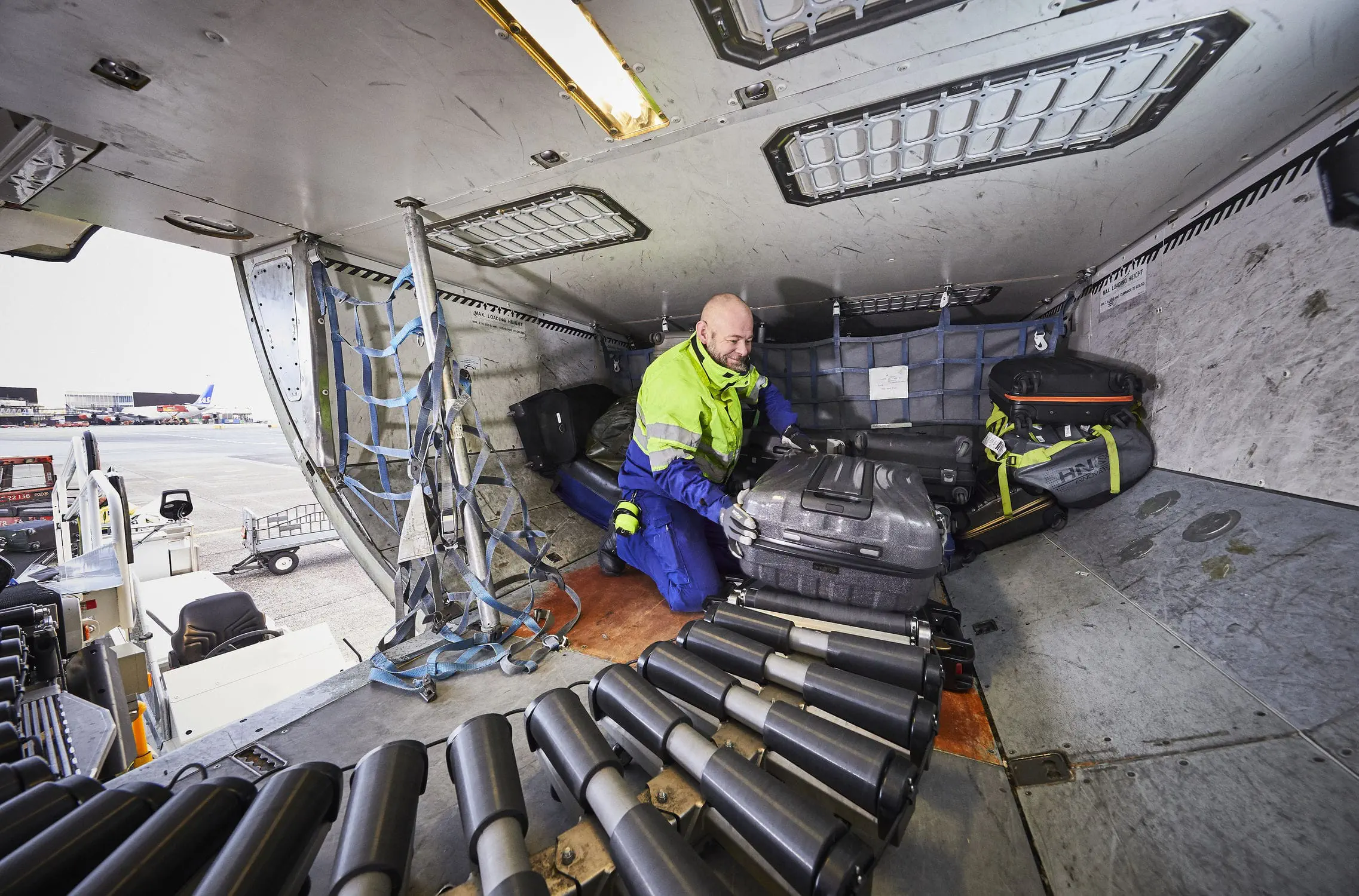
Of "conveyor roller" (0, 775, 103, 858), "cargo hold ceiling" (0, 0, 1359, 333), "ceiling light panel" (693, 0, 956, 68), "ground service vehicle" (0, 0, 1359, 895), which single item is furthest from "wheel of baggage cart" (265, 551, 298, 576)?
"ceiling light panel" (693, 0, 956, 68)

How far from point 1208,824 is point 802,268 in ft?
9.58

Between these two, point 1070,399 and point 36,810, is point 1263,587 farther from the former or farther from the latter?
point 36,810

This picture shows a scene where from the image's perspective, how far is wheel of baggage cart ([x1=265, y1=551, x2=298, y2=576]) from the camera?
37.4ft

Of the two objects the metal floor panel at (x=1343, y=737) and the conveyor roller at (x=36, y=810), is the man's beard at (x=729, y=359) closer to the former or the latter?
the metal floor panel at (x=1343, y=737)

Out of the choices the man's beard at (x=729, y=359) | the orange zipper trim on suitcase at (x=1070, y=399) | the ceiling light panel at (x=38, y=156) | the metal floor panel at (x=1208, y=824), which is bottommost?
the metal floor panel at (x=1208, y=824)

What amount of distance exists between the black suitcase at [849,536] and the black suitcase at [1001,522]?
3.41 feet

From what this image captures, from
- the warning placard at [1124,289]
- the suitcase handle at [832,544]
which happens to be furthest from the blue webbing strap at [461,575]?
the warning placard at [1124,289]

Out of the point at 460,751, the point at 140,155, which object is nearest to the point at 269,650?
the point at 140,155

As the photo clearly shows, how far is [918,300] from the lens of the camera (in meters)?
3.79

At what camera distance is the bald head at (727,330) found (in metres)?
2.87

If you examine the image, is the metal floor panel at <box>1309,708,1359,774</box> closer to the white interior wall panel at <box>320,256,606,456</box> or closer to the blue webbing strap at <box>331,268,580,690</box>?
the blue webbing strap at <box>331,268,580,690</box>

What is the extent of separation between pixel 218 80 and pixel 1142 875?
3.22 metres

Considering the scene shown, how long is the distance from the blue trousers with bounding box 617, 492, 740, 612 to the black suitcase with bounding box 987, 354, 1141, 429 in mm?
2087

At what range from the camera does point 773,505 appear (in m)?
2.07
